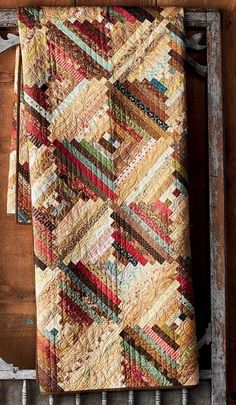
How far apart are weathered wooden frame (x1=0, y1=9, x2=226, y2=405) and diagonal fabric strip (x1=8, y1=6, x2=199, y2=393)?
0.06 metres

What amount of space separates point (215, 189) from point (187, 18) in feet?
1.42

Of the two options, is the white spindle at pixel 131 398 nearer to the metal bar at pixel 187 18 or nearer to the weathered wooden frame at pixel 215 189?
the weathered wooden frame at pixel 215 189

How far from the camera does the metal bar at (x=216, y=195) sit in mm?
1744

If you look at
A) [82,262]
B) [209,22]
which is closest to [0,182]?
[82,262]

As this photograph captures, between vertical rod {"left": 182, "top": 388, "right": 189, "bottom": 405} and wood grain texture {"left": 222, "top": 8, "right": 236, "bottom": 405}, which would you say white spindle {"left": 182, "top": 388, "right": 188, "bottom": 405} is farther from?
wood grain texture {"left": 222, "top": 8, "right": 236, "bottom": 405}

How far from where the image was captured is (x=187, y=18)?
69.2 inches

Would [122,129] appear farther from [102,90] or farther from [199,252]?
[199,252]

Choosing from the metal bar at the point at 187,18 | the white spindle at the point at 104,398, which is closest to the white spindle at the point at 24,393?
the white spindle at the point at 104,398

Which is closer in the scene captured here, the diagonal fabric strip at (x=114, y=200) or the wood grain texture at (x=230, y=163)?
the diagonal fabric strip at (x=114, y=200)

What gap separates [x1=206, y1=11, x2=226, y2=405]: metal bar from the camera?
1.74 metres

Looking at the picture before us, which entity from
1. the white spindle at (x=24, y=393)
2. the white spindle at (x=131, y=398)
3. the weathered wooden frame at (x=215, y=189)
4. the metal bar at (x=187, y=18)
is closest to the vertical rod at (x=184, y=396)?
the weathered wooden frame at (x=215, y=189)

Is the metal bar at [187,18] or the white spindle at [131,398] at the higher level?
the metal bar at [187,18]

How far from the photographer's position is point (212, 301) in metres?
1.75

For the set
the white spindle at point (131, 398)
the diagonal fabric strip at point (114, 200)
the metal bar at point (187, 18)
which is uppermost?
the metal bar at point (187, 18)
